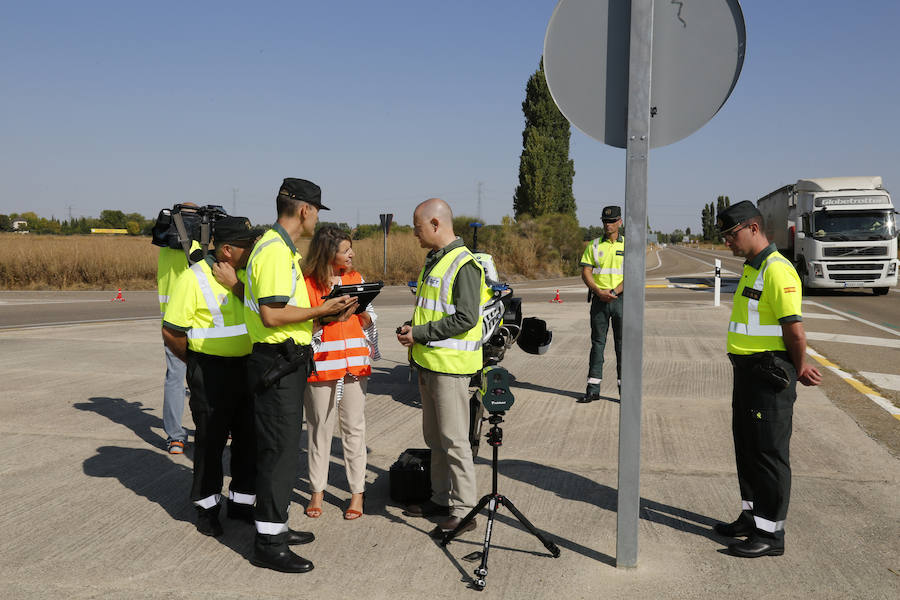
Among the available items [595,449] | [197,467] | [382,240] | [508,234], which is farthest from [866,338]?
[508,234]

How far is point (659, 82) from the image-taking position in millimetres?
3303

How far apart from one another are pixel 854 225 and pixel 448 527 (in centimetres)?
2183

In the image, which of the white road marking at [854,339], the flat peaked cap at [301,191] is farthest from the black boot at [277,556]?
the white road marking at [854,339]

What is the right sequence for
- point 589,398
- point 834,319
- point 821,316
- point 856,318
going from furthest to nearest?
point 821,316
point 856,318
point 834,319
point 589,398

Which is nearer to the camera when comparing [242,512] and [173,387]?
[242,512]

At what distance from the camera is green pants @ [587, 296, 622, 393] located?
24.4 ft

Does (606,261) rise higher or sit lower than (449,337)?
higher

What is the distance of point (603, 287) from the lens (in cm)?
773

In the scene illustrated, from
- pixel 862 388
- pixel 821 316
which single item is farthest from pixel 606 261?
pixel 821 316

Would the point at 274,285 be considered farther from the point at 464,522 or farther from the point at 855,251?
the point at 855,251

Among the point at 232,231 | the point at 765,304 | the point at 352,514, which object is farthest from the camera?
the point at 352,514

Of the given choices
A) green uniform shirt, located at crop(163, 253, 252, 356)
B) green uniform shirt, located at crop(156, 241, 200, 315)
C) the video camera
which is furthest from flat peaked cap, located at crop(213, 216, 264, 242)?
green uniform shirt, located at crop(156, 241, 200, 315)

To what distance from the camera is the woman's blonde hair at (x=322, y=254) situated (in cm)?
431

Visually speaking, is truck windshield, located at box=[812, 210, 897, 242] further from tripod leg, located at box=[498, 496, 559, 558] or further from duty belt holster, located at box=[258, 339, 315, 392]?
duty belt holster, located at box=[258, 339, 315, 392]
